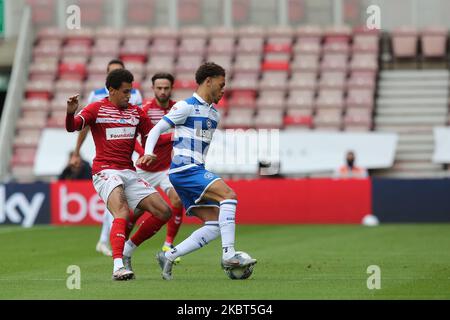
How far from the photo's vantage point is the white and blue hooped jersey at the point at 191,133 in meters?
11.7

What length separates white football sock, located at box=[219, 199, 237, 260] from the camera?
37.7 ft

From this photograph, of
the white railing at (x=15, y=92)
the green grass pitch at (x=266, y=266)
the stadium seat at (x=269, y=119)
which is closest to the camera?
the green grass pitch at (x=266, y=266)

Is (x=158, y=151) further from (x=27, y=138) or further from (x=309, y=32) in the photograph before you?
(x=309, y=32)

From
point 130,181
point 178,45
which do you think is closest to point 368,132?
point 178,45

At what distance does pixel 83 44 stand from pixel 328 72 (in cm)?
656

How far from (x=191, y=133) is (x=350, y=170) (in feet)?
45.9

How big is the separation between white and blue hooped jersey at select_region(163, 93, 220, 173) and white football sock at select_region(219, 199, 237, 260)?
0.54 m

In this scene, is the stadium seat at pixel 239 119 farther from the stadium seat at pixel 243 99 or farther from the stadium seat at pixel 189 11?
the stadium seat at pixel 189 11

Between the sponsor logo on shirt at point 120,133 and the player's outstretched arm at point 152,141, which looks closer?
the player's outstretched arm at point 152,141

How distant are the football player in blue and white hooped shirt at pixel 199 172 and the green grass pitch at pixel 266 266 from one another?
1.37 ft

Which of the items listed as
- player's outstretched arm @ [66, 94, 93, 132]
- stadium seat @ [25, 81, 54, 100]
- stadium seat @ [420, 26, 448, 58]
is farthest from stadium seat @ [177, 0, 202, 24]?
player's outstretched arm @ [66, 94, 93, 132]

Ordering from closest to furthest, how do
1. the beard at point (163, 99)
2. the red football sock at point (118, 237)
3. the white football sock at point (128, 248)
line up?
the red football sock at point (118, 237)
the white football sock at point (128, 248)
the beard at point (163, 99)

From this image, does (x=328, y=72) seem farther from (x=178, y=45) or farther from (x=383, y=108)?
(x=178, y=45)

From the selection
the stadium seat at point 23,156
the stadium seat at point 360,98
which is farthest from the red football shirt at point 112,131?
the stadium seat at point 360,98
